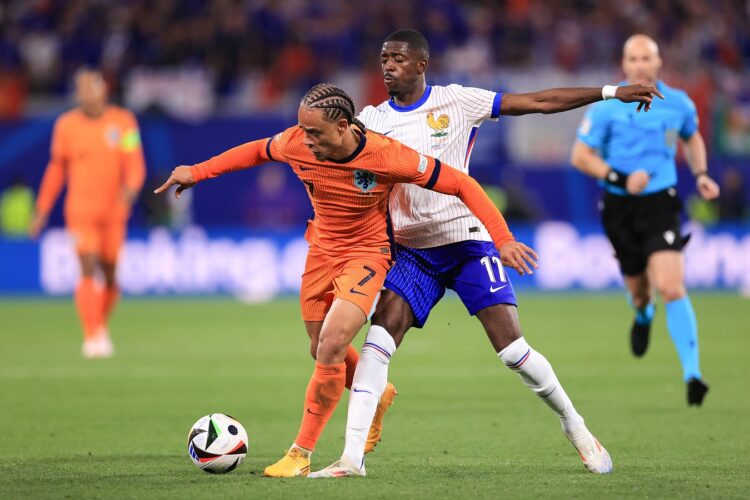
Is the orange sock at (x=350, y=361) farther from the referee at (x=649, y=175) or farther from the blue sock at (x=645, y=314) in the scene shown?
the blue sock at (x=645, y=314)

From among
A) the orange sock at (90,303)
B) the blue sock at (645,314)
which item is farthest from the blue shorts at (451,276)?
the orange sock at (90,303)

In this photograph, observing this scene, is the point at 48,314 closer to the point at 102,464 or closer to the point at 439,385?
the point at 439,385

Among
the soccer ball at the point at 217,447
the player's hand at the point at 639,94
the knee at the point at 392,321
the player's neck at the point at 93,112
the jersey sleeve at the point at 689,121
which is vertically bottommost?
the soccer ball at the point at 217,447

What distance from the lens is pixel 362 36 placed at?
24.2 m

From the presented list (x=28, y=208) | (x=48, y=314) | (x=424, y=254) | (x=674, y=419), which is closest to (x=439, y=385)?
(x=674, y=419)

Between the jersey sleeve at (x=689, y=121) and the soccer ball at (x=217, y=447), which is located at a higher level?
the jersey sleeve at (x=689, y=121)

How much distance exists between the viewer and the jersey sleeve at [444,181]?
19.9 ft

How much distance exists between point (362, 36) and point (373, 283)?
18366 mm

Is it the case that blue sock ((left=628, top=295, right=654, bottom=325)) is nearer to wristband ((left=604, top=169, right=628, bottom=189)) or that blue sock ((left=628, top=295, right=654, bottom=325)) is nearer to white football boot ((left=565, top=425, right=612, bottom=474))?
wristband ((left=604, top=169, right=628, bottom=189))

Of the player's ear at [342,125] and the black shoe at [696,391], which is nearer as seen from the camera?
the player's ear at [342,125]

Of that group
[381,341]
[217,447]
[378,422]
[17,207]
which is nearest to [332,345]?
[381,341]

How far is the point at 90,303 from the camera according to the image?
12.6 m

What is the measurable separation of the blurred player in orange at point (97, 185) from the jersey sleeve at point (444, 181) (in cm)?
708

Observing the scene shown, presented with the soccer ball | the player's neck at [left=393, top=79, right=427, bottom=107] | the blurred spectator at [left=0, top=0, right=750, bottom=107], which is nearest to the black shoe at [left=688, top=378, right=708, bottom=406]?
the player's neck at [left=393, top=79, right=427, bottom=107]
